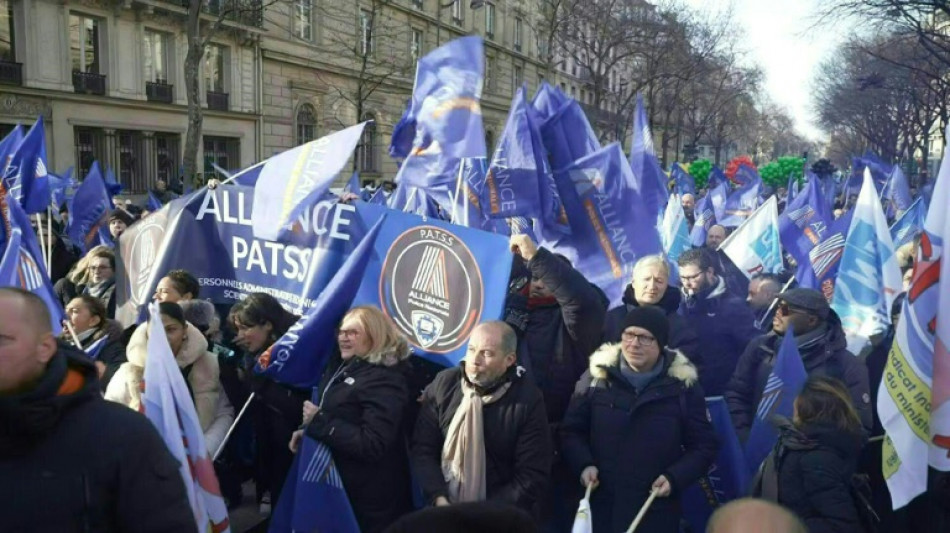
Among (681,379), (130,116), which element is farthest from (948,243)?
(130,116)

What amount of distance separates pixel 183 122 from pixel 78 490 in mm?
27377

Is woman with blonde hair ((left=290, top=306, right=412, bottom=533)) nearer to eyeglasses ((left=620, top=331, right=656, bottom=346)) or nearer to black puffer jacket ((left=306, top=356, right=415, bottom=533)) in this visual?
black puffer jacket ((left=306, top=356, right=415, bottom=533))

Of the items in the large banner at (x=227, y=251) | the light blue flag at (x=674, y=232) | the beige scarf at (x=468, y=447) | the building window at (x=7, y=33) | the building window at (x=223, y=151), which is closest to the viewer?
the beige scarf at (x=468, y=447)

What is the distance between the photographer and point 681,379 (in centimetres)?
368

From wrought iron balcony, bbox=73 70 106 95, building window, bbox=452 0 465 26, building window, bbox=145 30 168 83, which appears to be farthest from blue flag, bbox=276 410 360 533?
building window, bbox=452 0 465 26

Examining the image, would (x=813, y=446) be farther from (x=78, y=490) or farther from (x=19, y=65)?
(x=19, y=65)

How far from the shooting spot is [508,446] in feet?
11.5

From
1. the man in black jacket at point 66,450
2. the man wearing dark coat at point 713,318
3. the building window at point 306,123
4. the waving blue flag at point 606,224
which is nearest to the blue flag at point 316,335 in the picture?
the waving blue flag at point 606,224

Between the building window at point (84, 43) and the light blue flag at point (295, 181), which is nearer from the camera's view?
the light blue flag at point (295, 181)

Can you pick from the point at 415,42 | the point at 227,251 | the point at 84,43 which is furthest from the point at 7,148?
the point at 415,42

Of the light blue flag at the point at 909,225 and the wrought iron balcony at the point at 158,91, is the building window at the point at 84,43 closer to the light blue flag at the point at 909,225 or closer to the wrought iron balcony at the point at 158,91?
the wrought iron balcony at the point at 158,91

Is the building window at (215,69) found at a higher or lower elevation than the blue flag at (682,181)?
higher

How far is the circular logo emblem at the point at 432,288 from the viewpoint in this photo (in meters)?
4.18

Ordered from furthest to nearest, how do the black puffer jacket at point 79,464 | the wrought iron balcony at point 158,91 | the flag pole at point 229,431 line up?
the wrought iron balcony at point 158,91 → the flag pole at point 229,431 → the black puffer jacket at point 79,464
